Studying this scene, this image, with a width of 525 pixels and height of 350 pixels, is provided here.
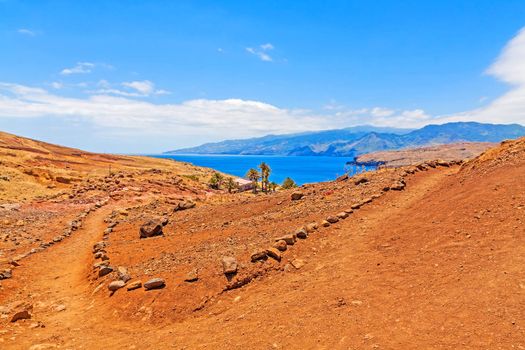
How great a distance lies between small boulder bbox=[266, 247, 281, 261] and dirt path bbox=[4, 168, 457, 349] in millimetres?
876

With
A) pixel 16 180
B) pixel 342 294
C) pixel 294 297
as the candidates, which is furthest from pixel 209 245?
pixel 16 180

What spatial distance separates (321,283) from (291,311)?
2.02 metres

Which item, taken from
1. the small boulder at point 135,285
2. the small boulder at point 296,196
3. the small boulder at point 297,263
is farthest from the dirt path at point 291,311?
the small boulder at point 296,196

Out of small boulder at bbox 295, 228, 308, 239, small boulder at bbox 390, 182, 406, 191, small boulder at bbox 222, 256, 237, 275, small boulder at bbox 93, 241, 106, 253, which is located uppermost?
small boulder at bbox 390, 182, 406, 191

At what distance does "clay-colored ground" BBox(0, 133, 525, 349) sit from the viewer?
935 centimetres

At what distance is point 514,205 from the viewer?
49.3 ft

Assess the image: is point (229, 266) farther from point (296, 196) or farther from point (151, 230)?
point (296, 196)

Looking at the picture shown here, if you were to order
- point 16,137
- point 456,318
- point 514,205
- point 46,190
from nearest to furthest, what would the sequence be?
point 456,318, point 514,205, point 46,190, point 16,137

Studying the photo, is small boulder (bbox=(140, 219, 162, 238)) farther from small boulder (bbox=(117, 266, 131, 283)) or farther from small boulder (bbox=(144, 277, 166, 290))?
small boulder (bbox=(144, 277, 166, 290))

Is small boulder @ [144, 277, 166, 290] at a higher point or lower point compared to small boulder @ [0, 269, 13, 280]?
higher

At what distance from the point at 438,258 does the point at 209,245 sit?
38.8 ft

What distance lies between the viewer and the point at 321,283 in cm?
1258

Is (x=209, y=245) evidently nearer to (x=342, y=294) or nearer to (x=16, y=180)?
(x=342, y=294)

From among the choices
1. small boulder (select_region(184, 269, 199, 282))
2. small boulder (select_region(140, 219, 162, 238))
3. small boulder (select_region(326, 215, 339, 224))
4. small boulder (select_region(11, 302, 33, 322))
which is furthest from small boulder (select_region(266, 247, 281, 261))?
small boulder (select_region(140, 219, 162, 238))
